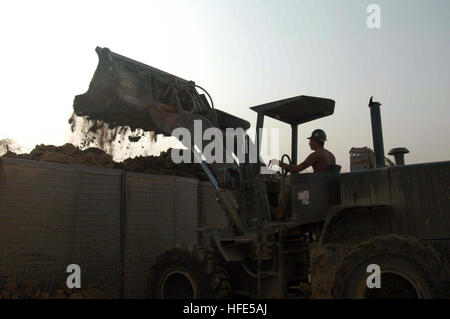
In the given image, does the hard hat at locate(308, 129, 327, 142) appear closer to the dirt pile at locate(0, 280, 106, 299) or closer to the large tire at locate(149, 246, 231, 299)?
the large tire at locate(149, 246, 231, 299)

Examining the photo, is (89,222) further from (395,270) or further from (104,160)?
(395,270)

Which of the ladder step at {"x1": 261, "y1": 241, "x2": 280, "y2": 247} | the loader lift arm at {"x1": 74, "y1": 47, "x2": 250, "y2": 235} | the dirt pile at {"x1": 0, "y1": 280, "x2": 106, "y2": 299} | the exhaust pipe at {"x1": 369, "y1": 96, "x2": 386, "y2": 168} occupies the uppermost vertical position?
the loader lift arm at {"x1": 74, "y1": 47, "x2": 250, "y2": 235}

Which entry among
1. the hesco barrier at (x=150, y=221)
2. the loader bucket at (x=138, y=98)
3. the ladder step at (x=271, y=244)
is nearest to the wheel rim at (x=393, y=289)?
the ladder step at (x=271, y=244)

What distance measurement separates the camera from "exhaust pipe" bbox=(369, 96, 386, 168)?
5766 mm

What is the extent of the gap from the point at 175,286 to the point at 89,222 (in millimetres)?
1762

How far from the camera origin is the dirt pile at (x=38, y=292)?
600 centimetres

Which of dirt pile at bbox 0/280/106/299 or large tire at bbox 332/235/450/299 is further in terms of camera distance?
dirt pile at bbox 0/280/106/299

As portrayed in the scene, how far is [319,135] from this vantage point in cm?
639

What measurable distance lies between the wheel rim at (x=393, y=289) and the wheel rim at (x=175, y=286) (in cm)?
284

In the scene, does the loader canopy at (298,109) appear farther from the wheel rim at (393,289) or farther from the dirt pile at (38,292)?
the dirt pile at (38,292)

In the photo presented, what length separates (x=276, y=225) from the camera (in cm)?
611

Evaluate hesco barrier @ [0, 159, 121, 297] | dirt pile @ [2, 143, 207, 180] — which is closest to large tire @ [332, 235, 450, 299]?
hesco barrier @ [0, 159, 121, 297]

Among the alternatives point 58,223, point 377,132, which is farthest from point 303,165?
point 58,223
